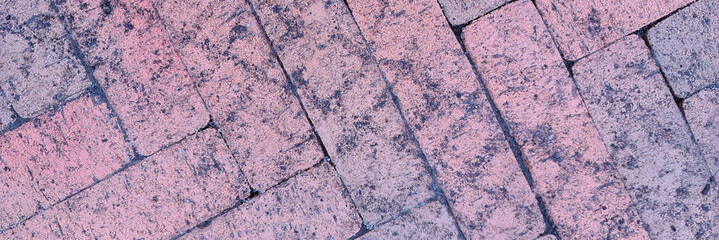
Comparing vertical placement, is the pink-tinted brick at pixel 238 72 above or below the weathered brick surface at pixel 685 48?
above

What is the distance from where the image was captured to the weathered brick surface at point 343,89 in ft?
7.55

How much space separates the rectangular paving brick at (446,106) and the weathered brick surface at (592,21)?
1.74 feet

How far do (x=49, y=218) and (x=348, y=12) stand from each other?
205cm

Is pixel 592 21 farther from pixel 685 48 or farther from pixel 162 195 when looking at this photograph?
pixel 162 195

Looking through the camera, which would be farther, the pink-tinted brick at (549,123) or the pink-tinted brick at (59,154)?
the pink-tinted brick at (59,154)

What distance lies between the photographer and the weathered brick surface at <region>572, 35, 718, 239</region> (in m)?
2.28

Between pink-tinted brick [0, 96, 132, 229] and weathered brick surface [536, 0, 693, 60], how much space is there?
2.47m

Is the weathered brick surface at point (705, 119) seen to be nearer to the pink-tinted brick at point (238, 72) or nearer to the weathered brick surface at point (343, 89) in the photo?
the weathered brick surface at point (343, 89)

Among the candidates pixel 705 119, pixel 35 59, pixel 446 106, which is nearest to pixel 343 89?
pixel 446 106

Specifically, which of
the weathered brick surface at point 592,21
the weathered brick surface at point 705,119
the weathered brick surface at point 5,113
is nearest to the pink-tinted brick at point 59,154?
Answer: the weathered brick surface at point 5,113

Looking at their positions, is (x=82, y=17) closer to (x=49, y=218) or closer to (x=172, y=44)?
(x=172, y=44)

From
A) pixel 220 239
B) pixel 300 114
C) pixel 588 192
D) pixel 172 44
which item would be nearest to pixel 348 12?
pixel 300 114

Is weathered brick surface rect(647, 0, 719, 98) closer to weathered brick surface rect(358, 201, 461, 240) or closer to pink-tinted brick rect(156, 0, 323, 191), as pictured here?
weathered brick surface rect(358, 201, 461, 240)


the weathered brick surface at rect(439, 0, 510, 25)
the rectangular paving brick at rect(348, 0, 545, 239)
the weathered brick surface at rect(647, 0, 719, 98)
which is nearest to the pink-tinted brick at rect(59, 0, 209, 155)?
the rectangular paving brick at rect(348, 0, 545, 239)
